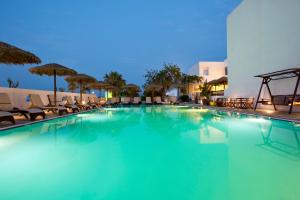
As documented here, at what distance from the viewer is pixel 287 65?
9812 millimetres

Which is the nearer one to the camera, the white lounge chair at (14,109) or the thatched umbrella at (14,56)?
the thatched umbrella at (14,56)

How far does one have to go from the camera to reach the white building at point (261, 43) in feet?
31.6

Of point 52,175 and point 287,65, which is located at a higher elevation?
point 287,65

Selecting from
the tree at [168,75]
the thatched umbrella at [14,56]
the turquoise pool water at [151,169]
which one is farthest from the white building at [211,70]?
the turquoise pool water at [151,169]

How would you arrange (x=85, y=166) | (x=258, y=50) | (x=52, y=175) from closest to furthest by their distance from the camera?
1. (x=52, y=175)
2. (x=85, y=166)
3. (x=258, y=50)

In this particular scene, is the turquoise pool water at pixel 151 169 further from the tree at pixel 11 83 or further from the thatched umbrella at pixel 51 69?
the tree at pixel 11 83

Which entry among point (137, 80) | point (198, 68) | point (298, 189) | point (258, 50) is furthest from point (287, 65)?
point (137, 80)

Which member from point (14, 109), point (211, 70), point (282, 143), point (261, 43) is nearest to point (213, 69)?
point (211, 70)

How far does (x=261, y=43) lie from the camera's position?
11.9 metres

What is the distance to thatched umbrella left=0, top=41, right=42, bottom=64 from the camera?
688 centimetres

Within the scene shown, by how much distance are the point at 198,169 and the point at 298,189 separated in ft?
3.49

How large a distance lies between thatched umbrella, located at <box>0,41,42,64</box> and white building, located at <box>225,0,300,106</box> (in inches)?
444

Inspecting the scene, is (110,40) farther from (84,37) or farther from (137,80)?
(137,80)

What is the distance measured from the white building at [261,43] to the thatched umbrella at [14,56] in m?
11.3
